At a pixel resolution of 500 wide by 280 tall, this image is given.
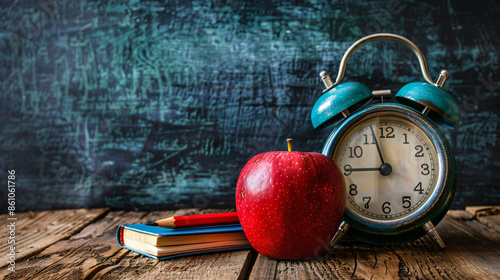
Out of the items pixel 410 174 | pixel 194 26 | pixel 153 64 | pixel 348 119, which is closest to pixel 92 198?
pixel 153 64

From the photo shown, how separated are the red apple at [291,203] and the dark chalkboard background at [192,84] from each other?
2.14 ft

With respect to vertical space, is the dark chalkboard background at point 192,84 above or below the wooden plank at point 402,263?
above

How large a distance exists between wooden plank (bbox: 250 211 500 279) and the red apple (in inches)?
2.1

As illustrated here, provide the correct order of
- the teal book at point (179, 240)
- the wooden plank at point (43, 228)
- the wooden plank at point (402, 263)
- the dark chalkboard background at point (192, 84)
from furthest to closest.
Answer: the dark chalkboard background at point (192, 84)
the wooden plank at point (43, 228)
the teal book at point (179, 240)
the wooden plank at point (402, 263)

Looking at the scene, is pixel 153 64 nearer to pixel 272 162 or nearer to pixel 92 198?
pixel 92 198

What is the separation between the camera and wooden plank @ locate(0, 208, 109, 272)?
3.62 feet

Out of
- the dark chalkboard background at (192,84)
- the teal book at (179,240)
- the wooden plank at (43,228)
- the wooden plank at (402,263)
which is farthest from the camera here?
the dark chalkboard background at (192,84)

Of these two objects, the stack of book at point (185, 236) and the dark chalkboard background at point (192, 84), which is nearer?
the stack of book at point (185, 236)

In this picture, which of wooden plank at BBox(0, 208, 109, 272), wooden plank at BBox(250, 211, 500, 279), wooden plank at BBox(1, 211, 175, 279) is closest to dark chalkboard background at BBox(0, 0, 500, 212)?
wooden plank at BBox(0, 208, 109, 272)

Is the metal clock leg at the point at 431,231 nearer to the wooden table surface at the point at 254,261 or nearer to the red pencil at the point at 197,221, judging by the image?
the wooden table surface at the point at 254,261

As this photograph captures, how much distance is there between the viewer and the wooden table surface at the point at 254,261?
2.82 feet

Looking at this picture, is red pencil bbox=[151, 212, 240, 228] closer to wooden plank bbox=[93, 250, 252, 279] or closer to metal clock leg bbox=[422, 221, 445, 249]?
wooden plank bbox=[93, 250, 252, 279]

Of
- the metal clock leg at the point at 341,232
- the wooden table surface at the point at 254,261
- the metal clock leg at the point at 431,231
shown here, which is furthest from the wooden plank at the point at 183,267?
the metal clock leg at the point at 431,231

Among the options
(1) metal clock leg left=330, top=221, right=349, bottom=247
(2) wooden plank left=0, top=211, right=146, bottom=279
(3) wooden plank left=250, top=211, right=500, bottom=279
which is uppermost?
(1) metal clock leg left=330, top=221, right=349, bottom=247
